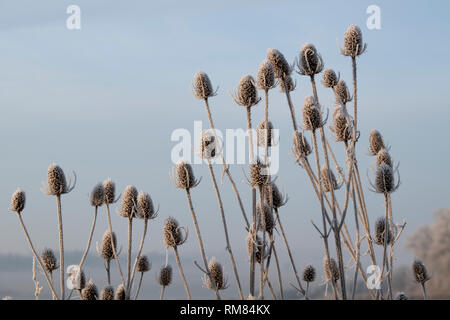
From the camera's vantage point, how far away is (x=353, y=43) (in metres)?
5.27

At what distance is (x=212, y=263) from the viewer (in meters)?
5.39

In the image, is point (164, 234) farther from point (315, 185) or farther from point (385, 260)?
point (385, 260)

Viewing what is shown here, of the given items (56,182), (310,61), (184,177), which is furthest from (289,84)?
(56,182)

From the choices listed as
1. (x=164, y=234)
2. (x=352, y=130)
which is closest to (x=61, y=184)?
(x=164, y=234)

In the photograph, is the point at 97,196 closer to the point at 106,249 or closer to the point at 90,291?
the point at 106,249

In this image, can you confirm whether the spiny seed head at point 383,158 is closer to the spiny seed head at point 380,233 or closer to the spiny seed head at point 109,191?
the spiny seed head at point 380,233

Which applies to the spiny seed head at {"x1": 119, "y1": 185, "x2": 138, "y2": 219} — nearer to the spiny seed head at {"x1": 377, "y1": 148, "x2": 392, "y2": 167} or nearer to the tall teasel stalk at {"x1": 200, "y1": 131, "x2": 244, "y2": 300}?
the tall teasel stalk at {"x1": 200, "y1": 131, "x2": 244, "y2": 300}

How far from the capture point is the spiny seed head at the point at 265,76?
4727 mm

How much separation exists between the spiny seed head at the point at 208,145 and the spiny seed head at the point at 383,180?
1602mm

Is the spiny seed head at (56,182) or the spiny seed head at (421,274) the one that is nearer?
the spiny seed head at (56,182)

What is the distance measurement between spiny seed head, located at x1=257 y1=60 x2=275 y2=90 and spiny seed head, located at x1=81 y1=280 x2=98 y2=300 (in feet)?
9.02

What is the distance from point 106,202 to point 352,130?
264 centimetres

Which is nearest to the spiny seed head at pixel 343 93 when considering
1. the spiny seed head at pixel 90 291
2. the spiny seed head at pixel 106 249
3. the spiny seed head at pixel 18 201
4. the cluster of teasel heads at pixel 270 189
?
the cluster of teasel heads at pixel 270 189

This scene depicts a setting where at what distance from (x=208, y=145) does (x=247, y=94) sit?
55 centimetres
